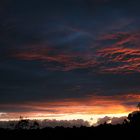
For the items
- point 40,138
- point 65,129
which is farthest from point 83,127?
point 40,138

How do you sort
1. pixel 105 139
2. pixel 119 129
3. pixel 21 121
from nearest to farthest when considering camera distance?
pixel 105 139, pixel 119 129, pixel 21 121

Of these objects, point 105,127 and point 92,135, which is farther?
point 105,127

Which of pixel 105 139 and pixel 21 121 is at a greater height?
pixel 21 121

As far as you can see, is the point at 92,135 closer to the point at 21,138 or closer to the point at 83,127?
the point at 83,127

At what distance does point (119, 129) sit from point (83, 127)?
15.7 feet

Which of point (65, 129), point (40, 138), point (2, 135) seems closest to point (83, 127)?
point (65, 129)

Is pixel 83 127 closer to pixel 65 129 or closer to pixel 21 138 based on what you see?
pixel 65 129

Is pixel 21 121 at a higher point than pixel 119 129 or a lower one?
higher

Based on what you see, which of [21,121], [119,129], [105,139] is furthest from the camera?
[21,121]

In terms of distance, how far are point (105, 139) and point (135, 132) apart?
14.6ft

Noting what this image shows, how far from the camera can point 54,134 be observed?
147 ft

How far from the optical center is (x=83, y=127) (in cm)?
4809

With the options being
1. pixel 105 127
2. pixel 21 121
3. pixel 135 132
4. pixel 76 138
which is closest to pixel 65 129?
pixel 76 138

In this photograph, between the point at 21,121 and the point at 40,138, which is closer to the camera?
the point at 40,138
